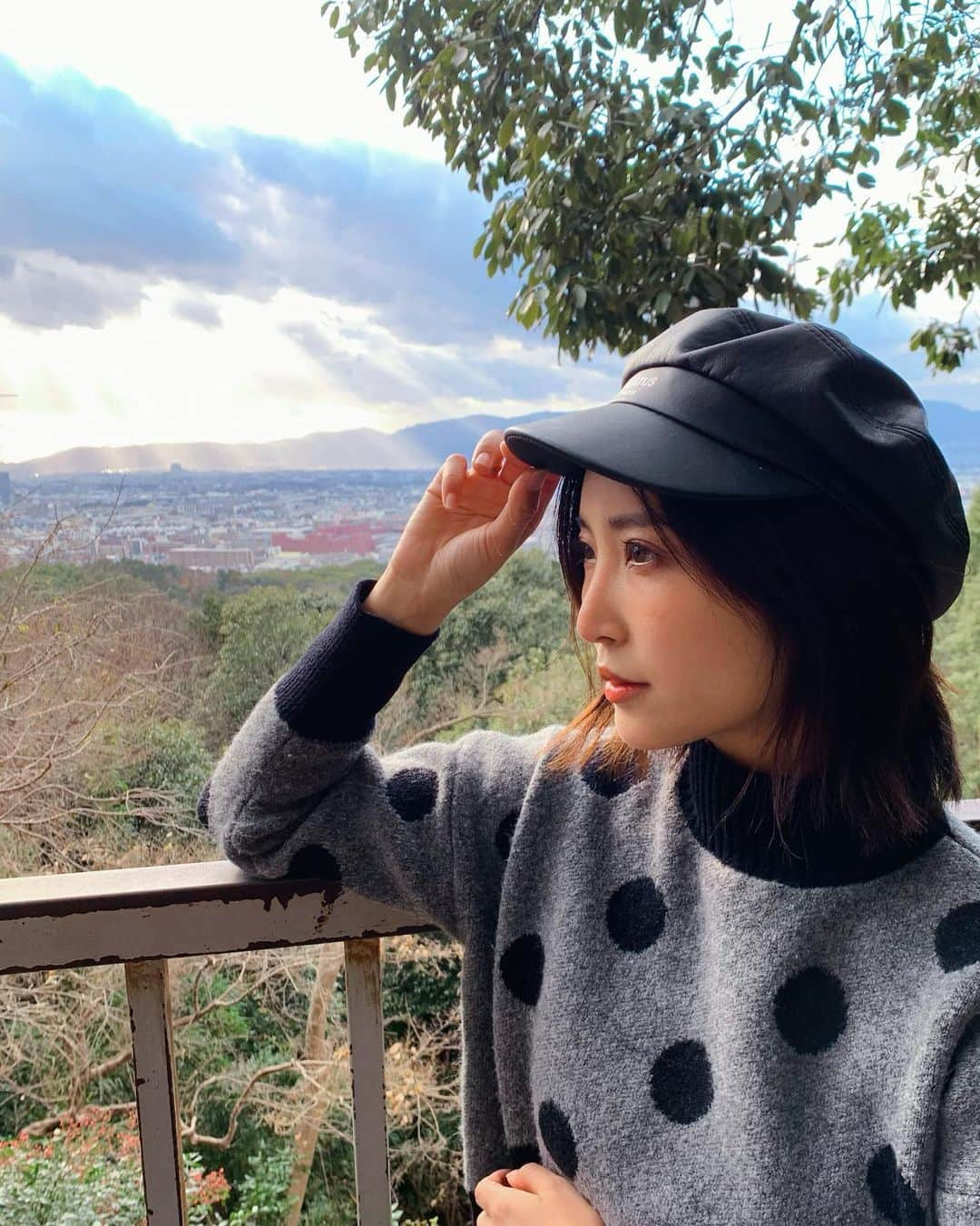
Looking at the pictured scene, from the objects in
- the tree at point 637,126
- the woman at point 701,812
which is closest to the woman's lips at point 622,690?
the woman at point 701,812

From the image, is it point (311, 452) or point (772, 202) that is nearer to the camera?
point (772, 202)

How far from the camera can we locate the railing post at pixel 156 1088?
2.51 feet

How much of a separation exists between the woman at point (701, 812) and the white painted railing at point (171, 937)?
32mm

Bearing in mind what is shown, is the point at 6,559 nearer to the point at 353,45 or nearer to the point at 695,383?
the point at 353,45

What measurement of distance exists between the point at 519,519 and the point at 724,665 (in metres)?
0.26

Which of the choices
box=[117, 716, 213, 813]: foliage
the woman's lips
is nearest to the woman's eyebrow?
the woman's lips

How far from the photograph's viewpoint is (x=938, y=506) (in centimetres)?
58

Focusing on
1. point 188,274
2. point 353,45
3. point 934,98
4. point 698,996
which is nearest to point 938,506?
point 698,996

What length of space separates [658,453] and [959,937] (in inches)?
14.8

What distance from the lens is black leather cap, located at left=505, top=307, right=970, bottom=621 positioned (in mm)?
557

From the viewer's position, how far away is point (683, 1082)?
669mm

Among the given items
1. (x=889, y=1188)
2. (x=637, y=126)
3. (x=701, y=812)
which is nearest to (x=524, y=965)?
(x=701, y=812)

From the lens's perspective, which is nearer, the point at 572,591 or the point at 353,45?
the point at 572,591

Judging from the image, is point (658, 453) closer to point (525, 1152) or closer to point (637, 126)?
point (525, 1152)
